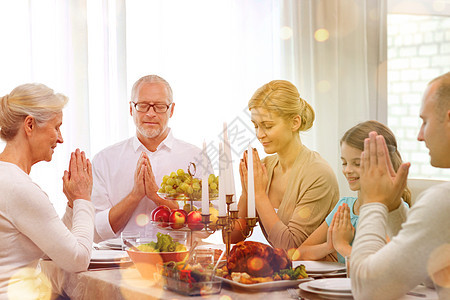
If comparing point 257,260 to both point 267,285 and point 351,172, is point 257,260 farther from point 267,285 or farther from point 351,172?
point 351,172

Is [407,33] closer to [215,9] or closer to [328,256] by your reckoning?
[215,9]

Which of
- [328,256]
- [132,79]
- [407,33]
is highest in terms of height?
[407,33]

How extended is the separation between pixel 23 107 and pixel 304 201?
1.21 metres

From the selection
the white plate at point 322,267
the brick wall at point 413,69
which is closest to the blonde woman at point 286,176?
the white plate at point 322,267

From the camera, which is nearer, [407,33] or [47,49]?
[47,49]

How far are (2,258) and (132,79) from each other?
6.68ft

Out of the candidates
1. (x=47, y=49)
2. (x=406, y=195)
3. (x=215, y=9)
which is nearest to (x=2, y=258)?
(x=406, y=195)

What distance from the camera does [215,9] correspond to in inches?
153

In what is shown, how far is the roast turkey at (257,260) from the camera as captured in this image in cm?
153

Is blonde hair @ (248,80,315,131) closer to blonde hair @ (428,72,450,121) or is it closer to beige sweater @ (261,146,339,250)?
beige sweater @ (261,146,339,250)

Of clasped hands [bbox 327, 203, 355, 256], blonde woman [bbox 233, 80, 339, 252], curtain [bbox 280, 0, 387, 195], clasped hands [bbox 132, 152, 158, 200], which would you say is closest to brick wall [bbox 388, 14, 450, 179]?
curtain [bbox 280, 0, 387, 195]

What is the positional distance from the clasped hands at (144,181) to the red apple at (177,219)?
75cm

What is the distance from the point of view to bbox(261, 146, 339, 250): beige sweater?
2.20 m

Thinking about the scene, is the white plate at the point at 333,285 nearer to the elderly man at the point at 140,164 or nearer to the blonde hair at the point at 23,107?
the blonde hair at the point at 23,107
